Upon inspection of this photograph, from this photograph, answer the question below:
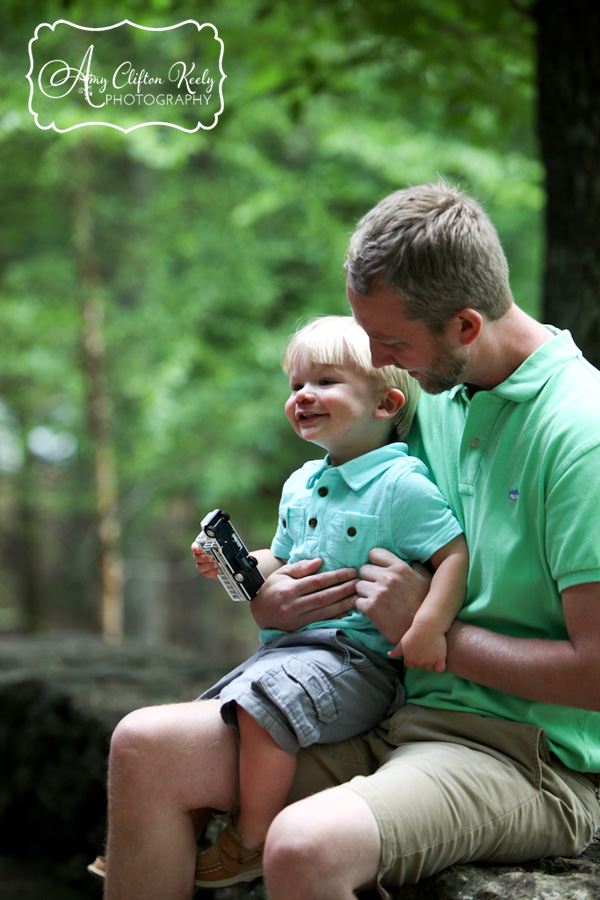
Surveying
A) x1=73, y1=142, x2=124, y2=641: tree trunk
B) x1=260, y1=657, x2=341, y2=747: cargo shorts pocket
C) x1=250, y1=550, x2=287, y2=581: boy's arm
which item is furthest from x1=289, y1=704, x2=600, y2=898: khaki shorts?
x1=73, y1=142, x2=124, y2=641: tree trunk

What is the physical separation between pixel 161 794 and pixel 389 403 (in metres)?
0.87

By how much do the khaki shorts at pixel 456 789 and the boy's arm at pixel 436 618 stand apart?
13 cm

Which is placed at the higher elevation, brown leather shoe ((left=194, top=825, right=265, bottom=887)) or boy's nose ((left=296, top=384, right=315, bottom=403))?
boy's nose ((left=296, top=384, right=315, bottom=403))

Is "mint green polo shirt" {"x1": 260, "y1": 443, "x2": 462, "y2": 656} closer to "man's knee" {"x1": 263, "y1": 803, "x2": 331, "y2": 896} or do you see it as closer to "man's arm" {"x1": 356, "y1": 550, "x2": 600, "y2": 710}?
"man's arm" {"x1": 356, "y1": 550, "x2": 600, "y2": 710}

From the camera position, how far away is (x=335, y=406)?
5.91ft

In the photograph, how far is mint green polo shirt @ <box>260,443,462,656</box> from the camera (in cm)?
170

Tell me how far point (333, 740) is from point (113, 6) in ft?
11.4

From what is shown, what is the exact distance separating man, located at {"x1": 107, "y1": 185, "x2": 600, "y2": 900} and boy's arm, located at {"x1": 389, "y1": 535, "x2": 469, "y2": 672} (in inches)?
1.0

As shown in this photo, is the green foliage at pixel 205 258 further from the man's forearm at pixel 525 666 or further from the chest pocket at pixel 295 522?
the man's forearm at pixel 525 666

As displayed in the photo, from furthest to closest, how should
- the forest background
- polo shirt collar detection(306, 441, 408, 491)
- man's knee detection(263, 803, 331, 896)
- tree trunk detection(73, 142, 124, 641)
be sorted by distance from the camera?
tree trunk detection(73, 142, 124, 641)
the forest background
polo shirt collar detection(306, 441, 408, 491)
man's knee detection(263, 803, 331, 896)

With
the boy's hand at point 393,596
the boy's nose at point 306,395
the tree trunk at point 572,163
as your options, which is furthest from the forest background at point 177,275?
the boy's hand at point 393,596

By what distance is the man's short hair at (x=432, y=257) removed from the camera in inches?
60.9

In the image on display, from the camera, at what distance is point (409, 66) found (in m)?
4.56

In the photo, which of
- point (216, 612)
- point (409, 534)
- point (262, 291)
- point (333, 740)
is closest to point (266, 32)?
point (262, 291)
